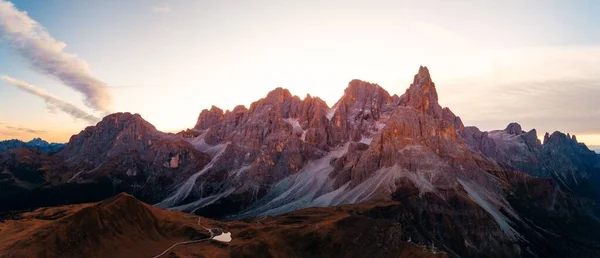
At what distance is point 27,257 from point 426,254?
178 meters

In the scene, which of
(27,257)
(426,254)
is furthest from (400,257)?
(27,257)

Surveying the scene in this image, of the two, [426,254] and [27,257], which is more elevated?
[27,257]

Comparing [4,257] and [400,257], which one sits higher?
[4,257]

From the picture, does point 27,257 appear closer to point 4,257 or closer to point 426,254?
point 4,257

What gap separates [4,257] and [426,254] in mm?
187875

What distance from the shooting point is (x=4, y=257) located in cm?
19862

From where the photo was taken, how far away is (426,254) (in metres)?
191

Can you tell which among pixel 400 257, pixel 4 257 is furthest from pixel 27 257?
pixel 400 257

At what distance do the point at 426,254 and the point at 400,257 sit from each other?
1274cm

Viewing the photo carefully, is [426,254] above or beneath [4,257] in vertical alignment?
beneath

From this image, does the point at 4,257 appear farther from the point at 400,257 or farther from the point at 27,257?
the point at 400,257

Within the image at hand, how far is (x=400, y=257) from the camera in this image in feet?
651

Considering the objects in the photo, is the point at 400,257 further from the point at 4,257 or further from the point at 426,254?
the point at 4,257

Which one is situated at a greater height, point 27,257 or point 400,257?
point 27,257
